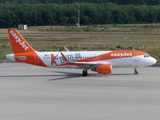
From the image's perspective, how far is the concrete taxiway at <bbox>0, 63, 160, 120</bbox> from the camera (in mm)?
25281

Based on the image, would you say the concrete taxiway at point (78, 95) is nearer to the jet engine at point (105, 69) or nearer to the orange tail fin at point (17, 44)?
the jet engine at point (105, 69)

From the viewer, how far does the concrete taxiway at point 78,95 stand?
25.3 meters

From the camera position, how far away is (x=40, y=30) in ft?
443

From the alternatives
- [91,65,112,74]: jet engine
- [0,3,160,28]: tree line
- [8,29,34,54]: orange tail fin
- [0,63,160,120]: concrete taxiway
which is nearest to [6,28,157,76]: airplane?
[8,29,34,54]: orange tail fin

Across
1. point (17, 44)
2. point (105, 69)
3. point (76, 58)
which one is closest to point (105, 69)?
point (105, 69)

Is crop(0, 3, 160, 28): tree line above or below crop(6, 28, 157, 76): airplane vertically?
above

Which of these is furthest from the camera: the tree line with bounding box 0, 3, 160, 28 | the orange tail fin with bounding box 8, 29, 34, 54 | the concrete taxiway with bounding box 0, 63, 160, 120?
the tree line with bounding box 0, 3, 160, 28

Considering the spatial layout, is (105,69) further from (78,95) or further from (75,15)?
(75,15)

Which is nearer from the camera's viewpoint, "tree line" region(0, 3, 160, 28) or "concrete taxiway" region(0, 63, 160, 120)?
"concrete taxiway" region(0, 63, 160, 120)

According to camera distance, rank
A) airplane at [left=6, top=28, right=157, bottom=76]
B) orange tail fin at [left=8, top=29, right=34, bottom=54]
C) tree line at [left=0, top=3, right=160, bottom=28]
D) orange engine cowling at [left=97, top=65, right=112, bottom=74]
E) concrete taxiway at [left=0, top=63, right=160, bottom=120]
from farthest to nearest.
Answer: tree line at [left=0, top=3, right=160, bottom=28]
orange tail fin at [left=8, top=29, right=34, bottom=54]
airplane at [left=6, top=28, right=157, bottom=76]
orange engine cowling at [left=97, top=65, right=112, bottom=74]
concrete taxiway at [left=0, top=63, right=160, bottom=120]

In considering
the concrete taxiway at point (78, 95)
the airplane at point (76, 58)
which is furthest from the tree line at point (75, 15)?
the airplane at point (76, 58)

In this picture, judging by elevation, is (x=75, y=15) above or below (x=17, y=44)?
above

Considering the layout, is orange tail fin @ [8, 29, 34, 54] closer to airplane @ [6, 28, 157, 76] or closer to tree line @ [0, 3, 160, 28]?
airplane @ [6, 28, 157, 76]

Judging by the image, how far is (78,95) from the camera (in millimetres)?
33875
